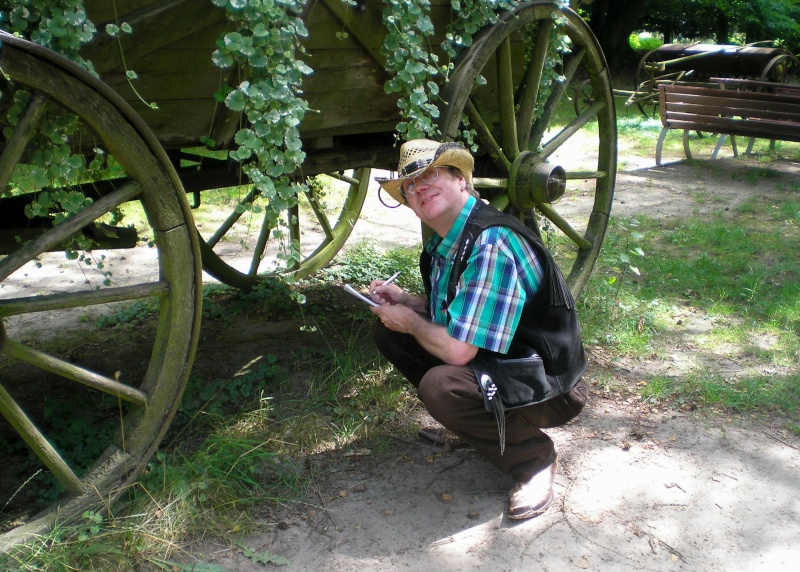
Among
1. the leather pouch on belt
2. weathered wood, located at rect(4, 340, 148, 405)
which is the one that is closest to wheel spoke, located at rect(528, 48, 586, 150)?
the leather pouch on belt

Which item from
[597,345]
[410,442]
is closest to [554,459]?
[410,442]

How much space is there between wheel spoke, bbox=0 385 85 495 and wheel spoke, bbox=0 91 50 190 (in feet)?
1.89

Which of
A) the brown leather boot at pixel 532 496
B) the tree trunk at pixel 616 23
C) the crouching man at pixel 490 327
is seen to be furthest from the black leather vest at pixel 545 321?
the tree trunk at pixel 616 23

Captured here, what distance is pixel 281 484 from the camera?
9.30 ft

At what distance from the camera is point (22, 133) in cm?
201

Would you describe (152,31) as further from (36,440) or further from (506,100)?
(506,100)

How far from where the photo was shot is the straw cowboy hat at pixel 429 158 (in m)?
2.59

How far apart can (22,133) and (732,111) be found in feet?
25.5

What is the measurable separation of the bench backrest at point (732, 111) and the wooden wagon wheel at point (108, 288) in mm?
7108

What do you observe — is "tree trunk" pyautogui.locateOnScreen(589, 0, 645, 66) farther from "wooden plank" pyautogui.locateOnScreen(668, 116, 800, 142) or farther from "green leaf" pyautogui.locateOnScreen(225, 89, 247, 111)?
"green leaf" pyautogui.locateOnScreen(225, 89, 247, 111)

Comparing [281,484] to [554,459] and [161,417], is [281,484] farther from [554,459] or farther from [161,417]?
[554,459]

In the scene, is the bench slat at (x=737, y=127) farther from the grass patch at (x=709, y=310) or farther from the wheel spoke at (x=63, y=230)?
the wheel spoke at (x=63, y=230)

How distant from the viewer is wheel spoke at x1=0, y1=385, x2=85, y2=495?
7.08ft

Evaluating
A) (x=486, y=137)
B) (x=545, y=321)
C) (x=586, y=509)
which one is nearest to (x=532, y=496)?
(x=586, y=509)
